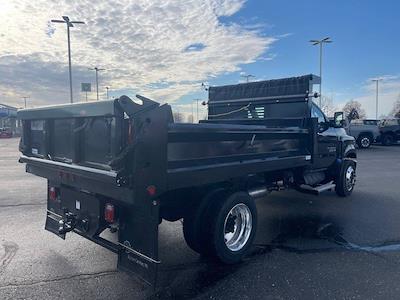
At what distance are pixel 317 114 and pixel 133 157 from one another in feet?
14.7

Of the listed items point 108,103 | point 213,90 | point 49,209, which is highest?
point 213,90

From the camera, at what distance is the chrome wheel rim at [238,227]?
440cm

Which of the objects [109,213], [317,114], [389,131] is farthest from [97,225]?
[389,131]

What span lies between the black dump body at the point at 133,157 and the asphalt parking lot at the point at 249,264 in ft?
1.43

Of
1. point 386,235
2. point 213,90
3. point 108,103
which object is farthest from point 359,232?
point 108,103

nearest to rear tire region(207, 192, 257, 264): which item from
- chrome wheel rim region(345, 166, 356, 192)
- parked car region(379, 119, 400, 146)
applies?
chrome wheel rim region(345, 166, 356, 192)

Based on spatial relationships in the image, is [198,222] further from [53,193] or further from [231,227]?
[53,193]

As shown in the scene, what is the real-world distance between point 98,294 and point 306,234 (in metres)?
3.31

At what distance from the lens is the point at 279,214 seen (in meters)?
6.56

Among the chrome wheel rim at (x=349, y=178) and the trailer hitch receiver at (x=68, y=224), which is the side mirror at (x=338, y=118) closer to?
the chrome wheel rim at (x=349, y=178)

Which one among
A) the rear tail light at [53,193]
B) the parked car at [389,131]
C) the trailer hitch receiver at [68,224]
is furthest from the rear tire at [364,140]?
the trailer hitch receiver at [68,224]

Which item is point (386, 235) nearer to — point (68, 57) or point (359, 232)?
point (359, 232)

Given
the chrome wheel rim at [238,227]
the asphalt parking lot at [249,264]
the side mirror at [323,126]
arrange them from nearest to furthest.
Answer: the asphalt parking lot at [249,264] < the chrome wheel rim at [238,227] < the side mirror at [323,126]

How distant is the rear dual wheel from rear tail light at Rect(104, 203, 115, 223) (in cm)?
92
